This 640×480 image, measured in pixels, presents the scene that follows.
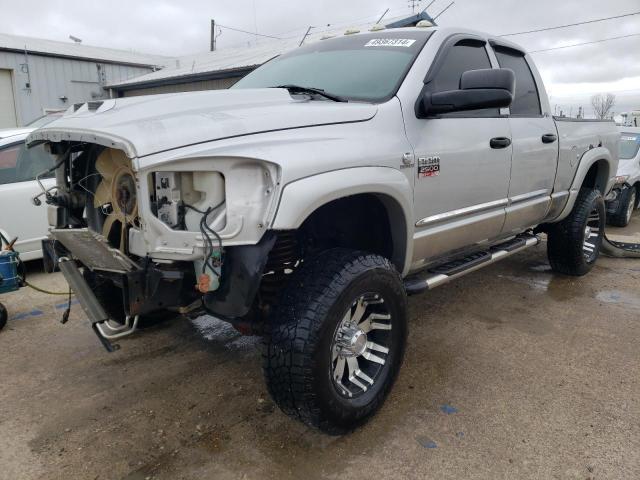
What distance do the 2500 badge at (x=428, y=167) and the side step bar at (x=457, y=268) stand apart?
2.24 feet

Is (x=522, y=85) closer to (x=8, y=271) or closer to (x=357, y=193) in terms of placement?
(x=357, y=193)

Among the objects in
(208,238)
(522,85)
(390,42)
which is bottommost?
(208,238)

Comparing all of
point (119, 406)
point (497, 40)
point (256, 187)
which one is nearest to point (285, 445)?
point (119, 406)

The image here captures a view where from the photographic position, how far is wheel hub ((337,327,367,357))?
8.72 ft

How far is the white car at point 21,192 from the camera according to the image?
5391 mm

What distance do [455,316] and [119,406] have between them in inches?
106

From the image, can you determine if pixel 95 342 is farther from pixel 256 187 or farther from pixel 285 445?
pixel 256 187

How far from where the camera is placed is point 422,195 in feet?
9.77

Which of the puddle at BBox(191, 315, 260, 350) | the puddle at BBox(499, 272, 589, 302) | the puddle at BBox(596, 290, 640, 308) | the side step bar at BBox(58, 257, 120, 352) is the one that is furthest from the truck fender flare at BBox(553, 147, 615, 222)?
the side step bar at BBox(58, 257, 120, 352)

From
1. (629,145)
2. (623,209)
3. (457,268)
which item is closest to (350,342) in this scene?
(457,268)

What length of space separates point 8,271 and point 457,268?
3263 mm

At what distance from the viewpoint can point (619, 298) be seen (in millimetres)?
4832

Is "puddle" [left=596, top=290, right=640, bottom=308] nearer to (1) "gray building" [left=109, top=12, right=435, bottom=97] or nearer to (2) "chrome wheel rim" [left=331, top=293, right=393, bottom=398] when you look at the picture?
(2) "chrome wheel rim" [left=331, top=293, right=393, bottom=398]

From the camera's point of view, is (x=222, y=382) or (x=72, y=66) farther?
(x=72, y=66)
